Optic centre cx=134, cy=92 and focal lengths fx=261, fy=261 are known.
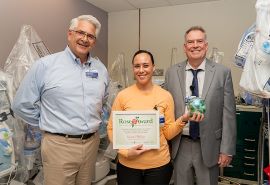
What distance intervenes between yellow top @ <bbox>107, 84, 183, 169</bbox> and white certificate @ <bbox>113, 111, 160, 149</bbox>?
0.20 ft

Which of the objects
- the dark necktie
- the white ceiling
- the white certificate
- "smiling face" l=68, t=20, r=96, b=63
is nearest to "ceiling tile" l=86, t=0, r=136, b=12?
the white ceiling

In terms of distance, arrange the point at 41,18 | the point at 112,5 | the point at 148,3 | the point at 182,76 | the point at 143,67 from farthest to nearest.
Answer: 1. the point at 112,5
2. the point at 148,3
3. the point at 41,18
4. the point at 182,76
5. the point at 143,67

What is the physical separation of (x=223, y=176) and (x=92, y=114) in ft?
7.57

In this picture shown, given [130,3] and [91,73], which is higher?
[130,3]

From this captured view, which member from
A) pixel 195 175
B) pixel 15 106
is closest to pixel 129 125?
pixel 195 175

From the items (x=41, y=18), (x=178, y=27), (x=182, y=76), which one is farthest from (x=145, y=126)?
(x=178, y=27)

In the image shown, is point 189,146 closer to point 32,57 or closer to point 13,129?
point 13,129

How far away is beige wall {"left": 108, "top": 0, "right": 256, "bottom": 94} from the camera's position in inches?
146

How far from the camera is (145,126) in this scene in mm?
1658

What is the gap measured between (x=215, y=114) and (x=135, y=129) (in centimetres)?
58

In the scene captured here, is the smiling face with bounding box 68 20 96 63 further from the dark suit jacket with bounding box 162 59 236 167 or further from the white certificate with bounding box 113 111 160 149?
the dark suit jacket with bounding box 162 59 236 167

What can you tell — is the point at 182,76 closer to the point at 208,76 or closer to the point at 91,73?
the point at 208,76

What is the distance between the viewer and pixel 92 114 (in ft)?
5.86

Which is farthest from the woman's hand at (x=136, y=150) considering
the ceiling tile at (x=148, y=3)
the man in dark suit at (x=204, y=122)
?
the ceiling tile at (x=148, y=3)
